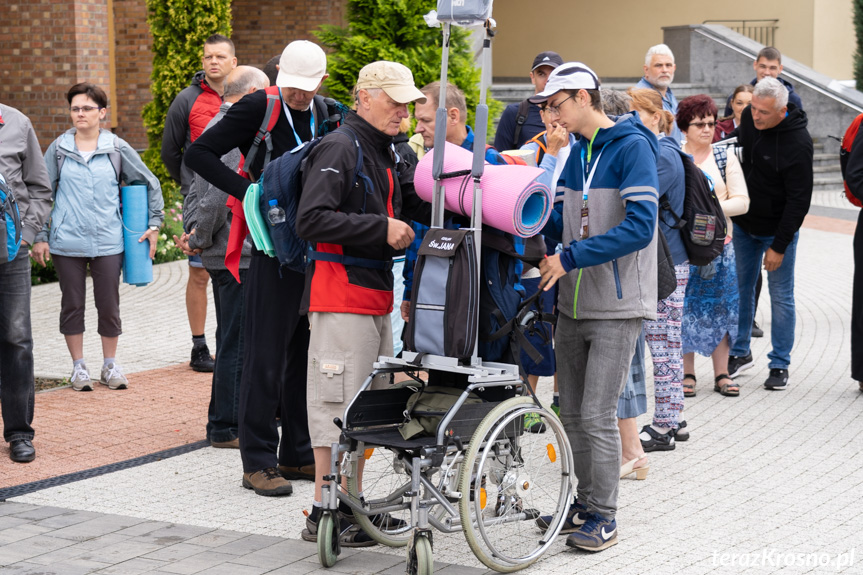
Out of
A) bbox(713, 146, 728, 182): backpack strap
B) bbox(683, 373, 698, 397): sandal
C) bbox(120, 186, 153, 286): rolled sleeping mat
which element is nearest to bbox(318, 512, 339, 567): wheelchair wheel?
bbox(120, 186, 153, 286): rolled sleeping mat

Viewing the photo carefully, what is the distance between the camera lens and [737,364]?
8828mm

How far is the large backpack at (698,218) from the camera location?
255 inches

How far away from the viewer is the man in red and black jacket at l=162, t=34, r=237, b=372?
8.63 metres

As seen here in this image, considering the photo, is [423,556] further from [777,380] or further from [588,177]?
[777,380]

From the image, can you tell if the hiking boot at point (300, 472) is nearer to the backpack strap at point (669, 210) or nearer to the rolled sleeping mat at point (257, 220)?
the rolled sleeping mat at point (257, 220)

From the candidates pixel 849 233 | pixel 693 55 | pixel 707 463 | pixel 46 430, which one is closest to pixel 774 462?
pixel 707 463

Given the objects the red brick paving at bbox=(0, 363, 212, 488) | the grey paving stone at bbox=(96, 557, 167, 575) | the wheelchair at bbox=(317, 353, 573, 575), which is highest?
the wheelchair at bbox=(317, 353, 573, 575)

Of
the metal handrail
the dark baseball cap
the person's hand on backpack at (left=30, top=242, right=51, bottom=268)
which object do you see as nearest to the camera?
the person's hand on backpack at (left=30, top=242, right=51, bottom=268)

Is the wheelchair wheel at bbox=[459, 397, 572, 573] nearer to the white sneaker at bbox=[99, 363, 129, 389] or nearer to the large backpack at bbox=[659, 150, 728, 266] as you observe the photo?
the large backpack at bbox=[659, 150, 728, 266]

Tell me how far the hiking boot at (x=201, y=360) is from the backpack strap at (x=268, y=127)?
3.36 m

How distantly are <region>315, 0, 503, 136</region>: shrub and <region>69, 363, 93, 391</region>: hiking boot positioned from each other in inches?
166

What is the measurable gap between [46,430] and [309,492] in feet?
6.98

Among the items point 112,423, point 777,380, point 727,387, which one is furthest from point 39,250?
point 777,380

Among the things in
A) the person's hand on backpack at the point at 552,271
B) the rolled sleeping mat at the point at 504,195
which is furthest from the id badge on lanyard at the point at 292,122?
the person's hand on backpack at the point at 552,271
